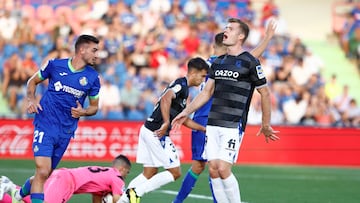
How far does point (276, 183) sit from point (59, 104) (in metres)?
6.77

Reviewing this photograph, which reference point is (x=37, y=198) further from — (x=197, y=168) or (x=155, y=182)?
(x=197, y=168)

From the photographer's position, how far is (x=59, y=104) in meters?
10.4

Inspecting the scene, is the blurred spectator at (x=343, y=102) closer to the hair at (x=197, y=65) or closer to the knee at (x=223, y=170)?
the hair at (x=197, y=65)

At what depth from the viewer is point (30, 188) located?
1049 cm

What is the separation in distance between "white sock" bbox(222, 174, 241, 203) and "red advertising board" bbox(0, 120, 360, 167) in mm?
10466

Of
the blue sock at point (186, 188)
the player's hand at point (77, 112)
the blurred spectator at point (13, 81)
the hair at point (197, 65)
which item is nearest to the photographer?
the player's hand at point (77, 112)

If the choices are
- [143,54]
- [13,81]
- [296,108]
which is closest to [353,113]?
[296,108]

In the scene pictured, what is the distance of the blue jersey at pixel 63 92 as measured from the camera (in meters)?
10.4

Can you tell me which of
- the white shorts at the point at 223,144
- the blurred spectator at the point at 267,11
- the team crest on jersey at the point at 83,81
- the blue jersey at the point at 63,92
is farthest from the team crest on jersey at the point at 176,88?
the blurred spectator at the point at 267,11

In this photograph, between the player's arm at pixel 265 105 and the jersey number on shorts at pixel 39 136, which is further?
the jersey number on shorts at pixel 39 136

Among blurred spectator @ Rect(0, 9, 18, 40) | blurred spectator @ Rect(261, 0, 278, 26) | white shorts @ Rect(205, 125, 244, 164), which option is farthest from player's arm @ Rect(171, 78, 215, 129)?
blurred spectator @ Rect(261, 0, 278, 26)

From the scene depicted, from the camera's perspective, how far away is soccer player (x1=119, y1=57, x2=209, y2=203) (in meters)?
11.2

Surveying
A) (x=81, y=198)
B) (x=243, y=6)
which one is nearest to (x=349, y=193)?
(x=81, y=198)

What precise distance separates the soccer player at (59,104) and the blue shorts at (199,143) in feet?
6.47
